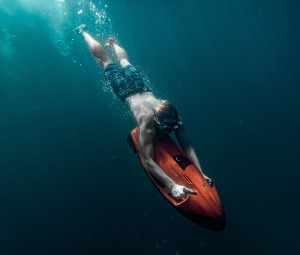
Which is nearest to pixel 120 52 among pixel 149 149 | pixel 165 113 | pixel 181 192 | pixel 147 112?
pixel 147 112

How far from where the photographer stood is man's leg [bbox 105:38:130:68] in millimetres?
4685

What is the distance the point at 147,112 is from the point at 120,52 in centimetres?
298

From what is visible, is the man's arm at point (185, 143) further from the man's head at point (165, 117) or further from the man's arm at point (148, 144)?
the man's arm at point (148, 144)

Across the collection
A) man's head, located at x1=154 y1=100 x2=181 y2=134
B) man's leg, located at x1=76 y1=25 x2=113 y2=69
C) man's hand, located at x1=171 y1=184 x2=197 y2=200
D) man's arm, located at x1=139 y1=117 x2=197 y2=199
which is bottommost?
man's hand, located at x1=171 y1=184 x2=197 y2=200

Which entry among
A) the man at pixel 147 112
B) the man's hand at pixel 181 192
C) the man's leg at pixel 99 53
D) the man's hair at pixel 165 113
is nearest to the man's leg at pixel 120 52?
the man at pixel 147 112

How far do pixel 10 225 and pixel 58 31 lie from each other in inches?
545

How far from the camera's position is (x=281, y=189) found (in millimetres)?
12406

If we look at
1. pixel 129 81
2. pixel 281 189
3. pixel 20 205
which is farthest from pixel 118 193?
pixel 281 189

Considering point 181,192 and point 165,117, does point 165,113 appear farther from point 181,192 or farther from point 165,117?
point 181,192

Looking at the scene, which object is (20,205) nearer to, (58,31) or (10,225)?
(10,225)

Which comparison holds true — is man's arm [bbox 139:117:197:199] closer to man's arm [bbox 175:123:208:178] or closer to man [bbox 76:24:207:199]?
man [bbox 76:24:207:199]

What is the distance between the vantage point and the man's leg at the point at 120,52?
468 cm

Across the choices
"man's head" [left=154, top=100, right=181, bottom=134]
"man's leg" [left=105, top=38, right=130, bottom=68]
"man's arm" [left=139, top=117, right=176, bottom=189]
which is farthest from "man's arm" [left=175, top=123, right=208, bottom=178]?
"man's leg" [left=105, top=38, right=130, bottom=68]

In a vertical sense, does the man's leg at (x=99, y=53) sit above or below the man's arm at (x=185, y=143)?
above
